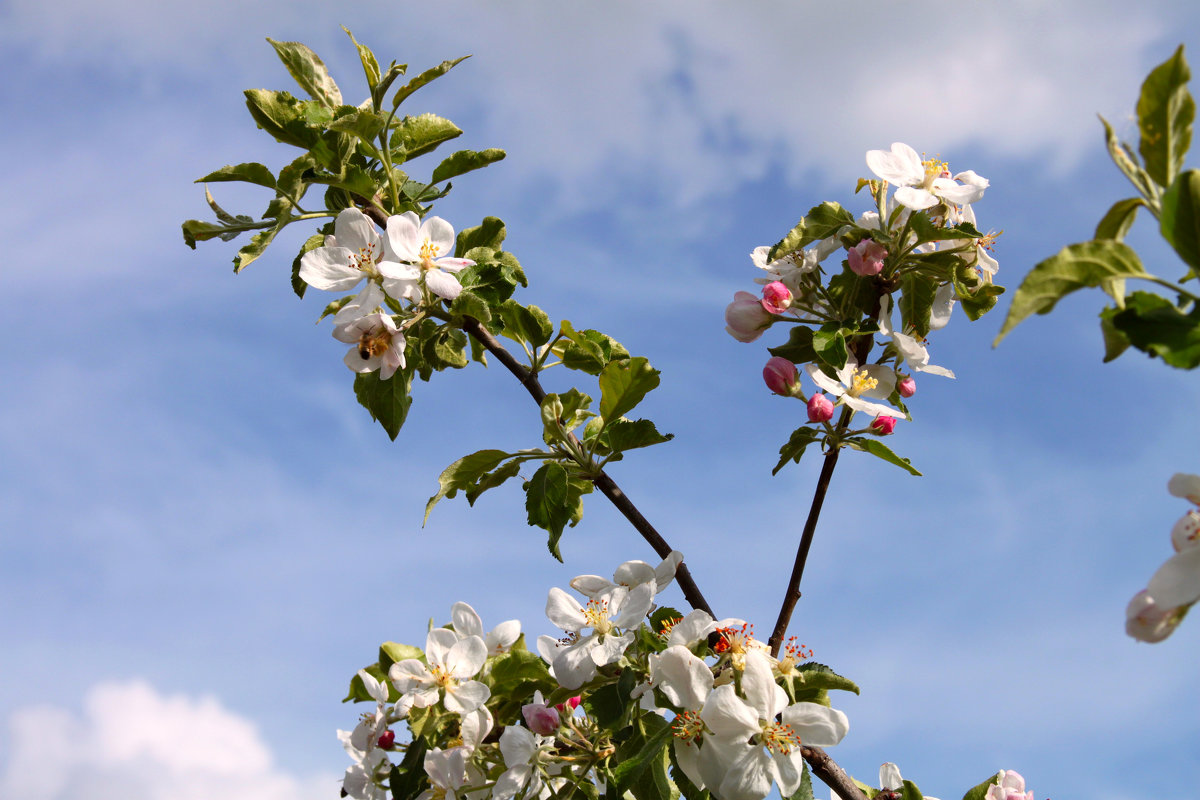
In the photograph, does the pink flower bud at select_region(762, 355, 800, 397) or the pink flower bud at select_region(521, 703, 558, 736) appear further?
the pink flower bud at select_region(762, 355, 800, 397)

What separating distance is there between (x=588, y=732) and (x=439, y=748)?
35 centimetres

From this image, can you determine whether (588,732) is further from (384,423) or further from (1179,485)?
(1179,485)

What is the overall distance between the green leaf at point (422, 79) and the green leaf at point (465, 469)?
33.8 inches

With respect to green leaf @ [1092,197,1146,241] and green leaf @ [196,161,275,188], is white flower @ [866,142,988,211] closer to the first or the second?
green leaf @ [1092,197,1146,241]

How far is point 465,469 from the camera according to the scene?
222 centimetres

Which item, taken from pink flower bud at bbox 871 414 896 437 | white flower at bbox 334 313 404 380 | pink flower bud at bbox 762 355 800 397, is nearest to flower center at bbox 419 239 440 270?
white flower at bbox 334 313 404 380

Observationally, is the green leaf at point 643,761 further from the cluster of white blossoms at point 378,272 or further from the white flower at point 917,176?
the white flower at point 917,176

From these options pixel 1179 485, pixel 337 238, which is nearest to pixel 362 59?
pixel 337 238

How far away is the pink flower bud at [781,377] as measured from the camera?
6.90 ft

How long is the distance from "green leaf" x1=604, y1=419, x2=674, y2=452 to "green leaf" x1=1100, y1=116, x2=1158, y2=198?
1116 millimetres

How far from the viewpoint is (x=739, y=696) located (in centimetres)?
177

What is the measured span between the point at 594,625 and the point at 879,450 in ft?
2.35

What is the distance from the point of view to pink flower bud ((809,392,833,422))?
6.62ft

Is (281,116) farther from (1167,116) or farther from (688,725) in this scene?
(1167,116)
